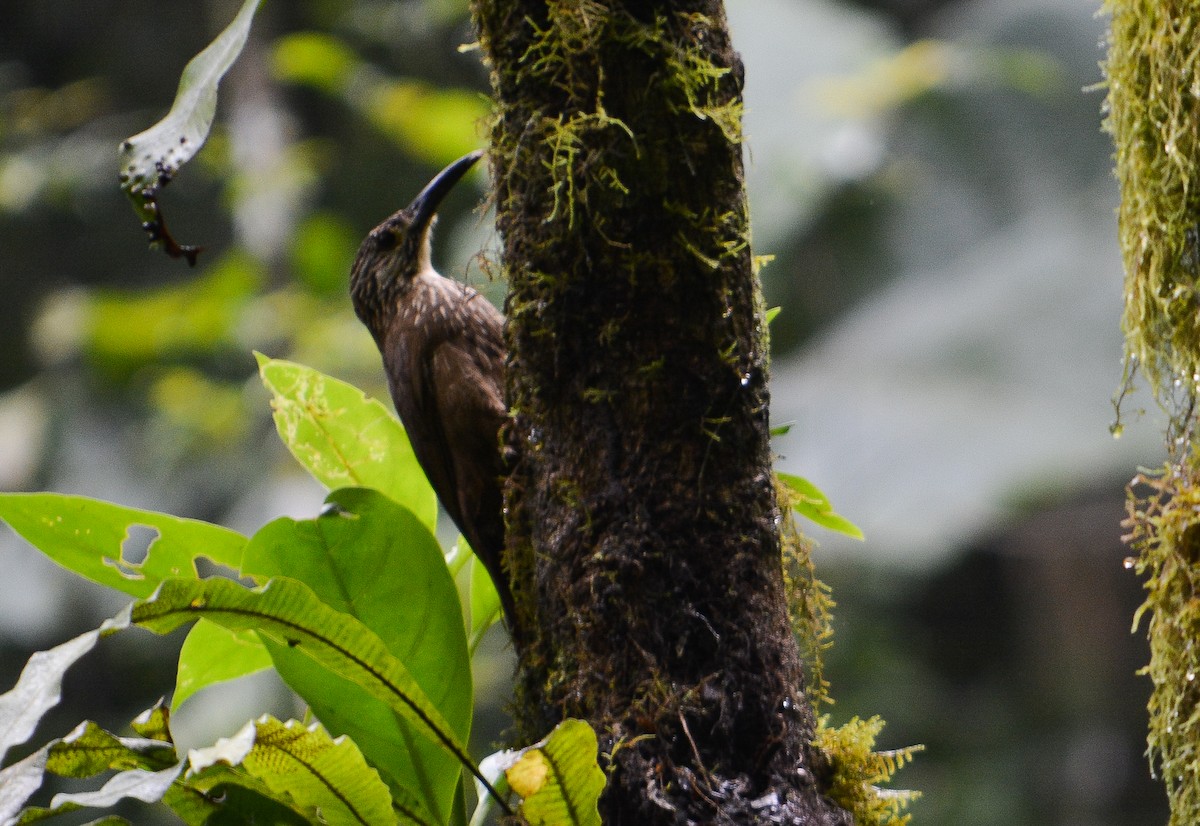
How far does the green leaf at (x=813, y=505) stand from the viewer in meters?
1.67

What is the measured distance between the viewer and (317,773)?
125 cm

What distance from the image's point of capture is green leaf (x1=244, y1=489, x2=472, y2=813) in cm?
140

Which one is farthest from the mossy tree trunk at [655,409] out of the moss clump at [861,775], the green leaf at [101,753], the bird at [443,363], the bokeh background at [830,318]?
the bokeh background at [830,318]

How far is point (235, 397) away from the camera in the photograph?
19.9 feet

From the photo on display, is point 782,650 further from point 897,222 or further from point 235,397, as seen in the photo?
point 897,222

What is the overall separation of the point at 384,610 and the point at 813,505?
64cm

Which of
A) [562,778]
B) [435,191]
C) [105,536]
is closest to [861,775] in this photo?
[562,778]

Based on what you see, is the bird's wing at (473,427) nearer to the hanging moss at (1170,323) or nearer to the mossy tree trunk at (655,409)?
the mossy tree trunk at (655,409)

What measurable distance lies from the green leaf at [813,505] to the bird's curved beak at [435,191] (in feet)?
2.41

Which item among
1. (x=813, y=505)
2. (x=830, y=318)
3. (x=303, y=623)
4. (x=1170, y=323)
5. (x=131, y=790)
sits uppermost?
(x=830, y=318)

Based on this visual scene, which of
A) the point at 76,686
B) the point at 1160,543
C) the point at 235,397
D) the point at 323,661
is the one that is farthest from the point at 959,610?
the point at 323,661

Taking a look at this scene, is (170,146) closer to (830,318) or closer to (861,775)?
(861,775)

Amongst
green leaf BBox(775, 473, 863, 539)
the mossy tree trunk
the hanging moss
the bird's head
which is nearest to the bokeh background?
the bird's head

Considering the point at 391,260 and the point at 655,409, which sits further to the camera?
the point at 391,260
